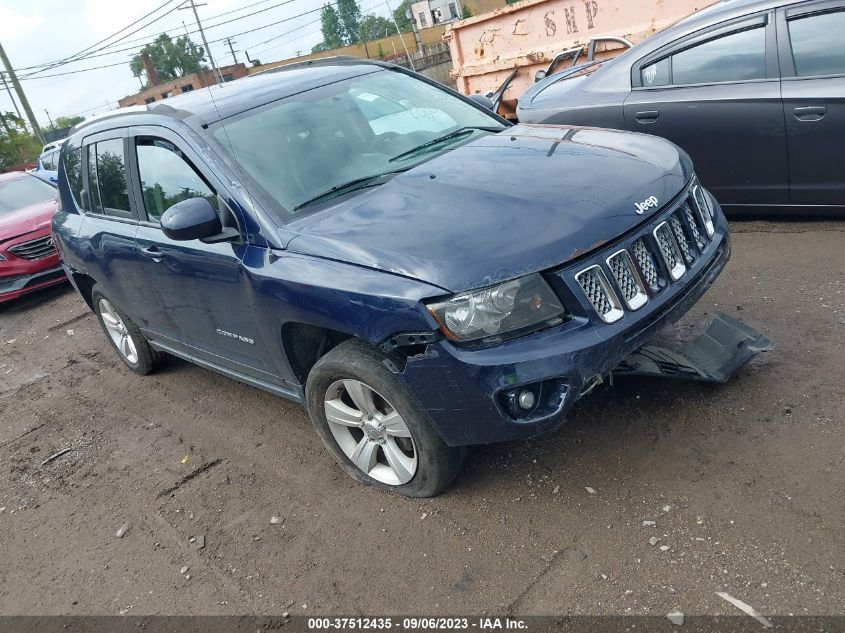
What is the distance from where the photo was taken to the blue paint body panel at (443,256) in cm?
268

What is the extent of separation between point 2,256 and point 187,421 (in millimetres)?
5740

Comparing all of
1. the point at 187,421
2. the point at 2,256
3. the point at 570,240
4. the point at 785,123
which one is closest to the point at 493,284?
the point at 570,240

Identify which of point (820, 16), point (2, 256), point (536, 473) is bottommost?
point (536, 473)

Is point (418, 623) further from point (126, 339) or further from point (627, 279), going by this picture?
point (126, 339)

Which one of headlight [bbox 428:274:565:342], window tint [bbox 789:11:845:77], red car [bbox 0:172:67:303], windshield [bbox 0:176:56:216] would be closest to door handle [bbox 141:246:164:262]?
headlight [bbox 428:274:565:342]

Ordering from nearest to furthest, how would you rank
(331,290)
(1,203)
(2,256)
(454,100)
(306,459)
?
1. (331,290)
2. (306,459)
3. (454,100)
4. (2,256)
5. (1,203)

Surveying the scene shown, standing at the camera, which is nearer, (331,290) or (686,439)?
(331,290)

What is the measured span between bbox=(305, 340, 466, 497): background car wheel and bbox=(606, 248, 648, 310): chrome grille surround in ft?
3.03

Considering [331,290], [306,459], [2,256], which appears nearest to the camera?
[331,290]

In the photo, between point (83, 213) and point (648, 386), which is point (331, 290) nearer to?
point (648, 386)

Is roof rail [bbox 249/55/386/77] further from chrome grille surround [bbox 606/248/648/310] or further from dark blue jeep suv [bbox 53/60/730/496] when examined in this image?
chrome grille surround [bbox 606/248/648/310]

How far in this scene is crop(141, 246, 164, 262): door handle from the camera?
3.97m

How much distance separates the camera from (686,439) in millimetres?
3211

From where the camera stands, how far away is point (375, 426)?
10.5 ft
